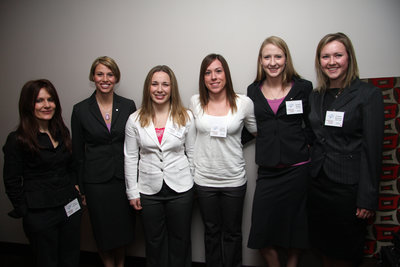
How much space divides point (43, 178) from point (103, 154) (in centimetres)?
45

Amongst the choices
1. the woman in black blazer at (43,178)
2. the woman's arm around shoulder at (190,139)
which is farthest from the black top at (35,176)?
the woman's arm around shoulder at (190,139)

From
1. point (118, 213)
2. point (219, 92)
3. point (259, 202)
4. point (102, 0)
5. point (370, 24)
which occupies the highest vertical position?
point (102, 0)

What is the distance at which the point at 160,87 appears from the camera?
6.46 ft

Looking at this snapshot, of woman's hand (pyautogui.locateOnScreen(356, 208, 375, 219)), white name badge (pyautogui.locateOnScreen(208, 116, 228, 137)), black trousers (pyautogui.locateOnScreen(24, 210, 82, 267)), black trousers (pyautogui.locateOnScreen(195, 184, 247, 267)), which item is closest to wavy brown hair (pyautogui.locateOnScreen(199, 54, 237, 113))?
white name badge (pyautogui.locateOnScreen(208, 116, 228, 137))

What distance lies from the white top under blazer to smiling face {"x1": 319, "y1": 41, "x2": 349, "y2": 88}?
1.96 ft

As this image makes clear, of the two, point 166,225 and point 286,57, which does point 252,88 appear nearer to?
point 286,57

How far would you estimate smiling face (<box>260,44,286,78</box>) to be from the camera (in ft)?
6.40

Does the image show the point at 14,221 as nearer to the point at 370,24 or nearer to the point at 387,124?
the point at 387,124

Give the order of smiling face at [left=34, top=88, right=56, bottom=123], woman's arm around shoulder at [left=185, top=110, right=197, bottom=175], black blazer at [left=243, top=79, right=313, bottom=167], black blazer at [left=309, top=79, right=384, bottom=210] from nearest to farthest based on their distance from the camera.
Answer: black blazer at [left=309, top=79, right=384, bottom=210], smiling face at [left=34, top=88, right=56, bottom=123], black blazer at [left=243, top=79, right=313, bottom=167], woman's arm around shoulder at [left=185, top=110, right=197, bottom=175]

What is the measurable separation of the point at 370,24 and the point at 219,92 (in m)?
1.35

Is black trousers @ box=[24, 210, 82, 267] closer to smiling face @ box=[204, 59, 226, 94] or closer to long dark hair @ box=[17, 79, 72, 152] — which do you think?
long dark hair @ box=[17, 79, 72, 152]

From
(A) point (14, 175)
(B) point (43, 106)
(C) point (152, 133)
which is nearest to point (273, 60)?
(C) point (152, 133)

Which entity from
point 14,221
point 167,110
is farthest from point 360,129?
point 14,221

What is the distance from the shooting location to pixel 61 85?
272cm
